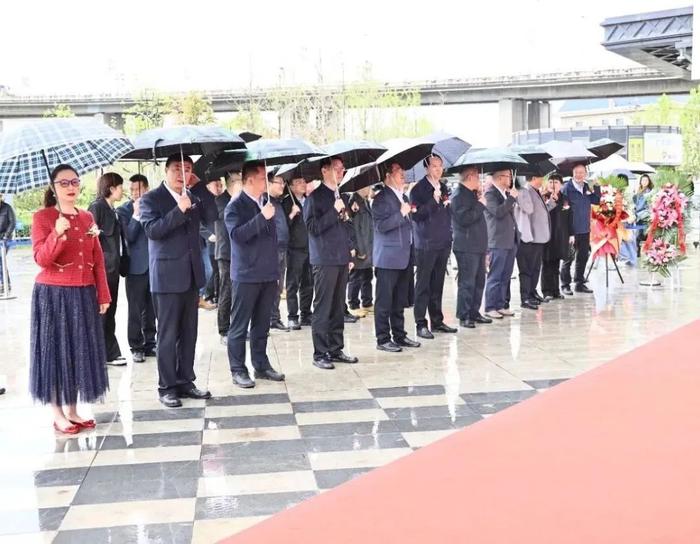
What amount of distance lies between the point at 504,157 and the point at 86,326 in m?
5.01

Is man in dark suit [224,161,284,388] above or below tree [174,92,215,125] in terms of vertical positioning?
below

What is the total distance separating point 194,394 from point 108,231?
1.90 m

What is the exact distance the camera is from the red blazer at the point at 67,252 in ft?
17.5

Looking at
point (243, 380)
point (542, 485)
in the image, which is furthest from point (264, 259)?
point (542, 485)

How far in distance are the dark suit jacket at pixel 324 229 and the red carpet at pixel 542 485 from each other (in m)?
4.32

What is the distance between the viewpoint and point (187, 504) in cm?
421

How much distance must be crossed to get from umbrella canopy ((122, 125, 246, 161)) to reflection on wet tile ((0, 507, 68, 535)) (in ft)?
8.37

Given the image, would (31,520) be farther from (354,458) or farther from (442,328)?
(442,328)

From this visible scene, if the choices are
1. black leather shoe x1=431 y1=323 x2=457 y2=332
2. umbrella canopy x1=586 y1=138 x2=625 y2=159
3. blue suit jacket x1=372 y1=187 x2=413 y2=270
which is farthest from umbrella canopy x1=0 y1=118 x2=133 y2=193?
umbrella canopy x1=586 y1=138 x2=625 y2=159

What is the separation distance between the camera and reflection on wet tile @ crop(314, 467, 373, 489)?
175 inches

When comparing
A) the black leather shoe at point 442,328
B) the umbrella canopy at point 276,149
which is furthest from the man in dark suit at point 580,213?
the umbrella canopy at point 276,149

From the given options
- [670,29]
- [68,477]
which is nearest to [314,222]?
[68,477]

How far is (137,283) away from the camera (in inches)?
310

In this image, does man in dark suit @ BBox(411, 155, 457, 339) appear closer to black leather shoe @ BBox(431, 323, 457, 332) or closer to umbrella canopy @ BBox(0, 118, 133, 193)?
black leather shoe @ BBox(431, 323, 457, 332)
